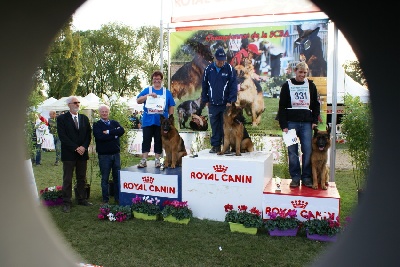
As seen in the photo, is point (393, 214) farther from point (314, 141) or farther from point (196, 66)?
point (196, 66)

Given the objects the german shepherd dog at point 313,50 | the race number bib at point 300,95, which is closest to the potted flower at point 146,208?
the race number bib at point 300,95

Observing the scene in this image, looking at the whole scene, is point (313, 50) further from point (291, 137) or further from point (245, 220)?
point (245, 220)

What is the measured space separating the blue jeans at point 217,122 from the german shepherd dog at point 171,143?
29.4 inches

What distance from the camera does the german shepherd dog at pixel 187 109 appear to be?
10562 mm

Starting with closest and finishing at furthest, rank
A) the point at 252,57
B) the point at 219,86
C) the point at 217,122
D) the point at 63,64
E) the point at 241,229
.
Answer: the point at 241,229 < the point at 219,86 < the point at 217,122 < the point at 252,57 < the point at 63,64

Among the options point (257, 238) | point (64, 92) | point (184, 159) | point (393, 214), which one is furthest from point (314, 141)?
point (64, 92)

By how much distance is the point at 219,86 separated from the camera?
267 inches

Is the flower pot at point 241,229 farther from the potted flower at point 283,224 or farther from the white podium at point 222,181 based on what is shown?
the white podium at point 222,181

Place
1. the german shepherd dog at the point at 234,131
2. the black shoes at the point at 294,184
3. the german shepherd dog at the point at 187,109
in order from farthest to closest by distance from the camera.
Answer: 1. the german shepherd dog at the point at 187,109
2. the german shepherd dog at the point at 234,131
3. the black shoes at the point at 294,184

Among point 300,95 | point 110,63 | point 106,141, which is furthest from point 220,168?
point 110,63

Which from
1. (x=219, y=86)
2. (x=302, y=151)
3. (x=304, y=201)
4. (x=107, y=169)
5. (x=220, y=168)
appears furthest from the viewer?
(x=107, y=169)

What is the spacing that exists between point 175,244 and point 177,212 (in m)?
1.02

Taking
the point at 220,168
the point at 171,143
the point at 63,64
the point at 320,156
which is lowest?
the point at 220,168

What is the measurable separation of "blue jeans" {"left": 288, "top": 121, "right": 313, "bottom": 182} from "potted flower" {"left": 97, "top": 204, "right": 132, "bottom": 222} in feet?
10.2
